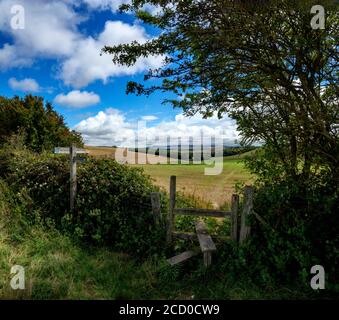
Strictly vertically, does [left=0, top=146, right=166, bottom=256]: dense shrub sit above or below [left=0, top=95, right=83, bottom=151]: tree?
below

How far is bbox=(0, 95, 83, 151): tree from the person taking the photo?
26.8 metres

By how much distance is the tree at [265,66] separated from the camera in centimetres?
504

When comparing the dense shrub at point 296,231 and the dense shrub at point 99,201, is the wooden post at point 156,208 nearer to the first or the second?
the dense shrub at point 99,201

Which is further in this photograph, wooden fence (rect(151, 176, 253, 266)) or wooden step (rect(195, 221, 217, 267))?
wooden fence (rect(151, 176, 253, 266))

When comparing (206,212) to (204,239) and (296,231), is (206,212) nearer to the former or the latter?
(204,239)

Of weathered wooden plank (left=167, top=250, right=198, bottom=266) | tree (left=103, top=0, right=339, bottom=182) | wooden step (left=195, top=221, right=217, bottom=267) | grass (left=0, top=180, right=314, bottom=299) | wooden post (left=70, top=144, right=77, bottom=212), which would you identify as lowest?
grass (left=0, top=180, right=314, bottom=299)

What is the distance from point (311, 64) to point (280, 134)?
139 centimetres

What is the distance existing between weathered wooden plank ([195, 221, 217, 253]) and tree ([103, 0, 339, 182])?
2045 millimetres

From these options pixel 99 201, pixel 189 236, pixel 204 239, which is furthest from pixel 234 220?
pixel 99 201

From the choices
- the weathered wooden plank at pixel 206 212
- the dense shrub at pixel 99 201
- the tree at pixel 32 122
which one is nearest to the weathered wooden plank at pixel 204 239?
the weathered wooden plank at pixel 206 212

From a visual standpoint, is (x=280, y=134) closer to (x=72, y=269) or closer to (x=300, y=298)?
(x=300, y=298)

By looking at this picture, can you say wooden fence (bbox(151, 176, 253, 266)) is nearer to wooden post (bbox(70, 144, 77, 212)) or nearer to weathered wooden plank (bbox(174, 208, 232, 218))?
weathered wooden plank (bbox(174, 208, 232, 218))

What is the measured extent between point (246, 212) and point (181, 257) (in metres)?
1.52

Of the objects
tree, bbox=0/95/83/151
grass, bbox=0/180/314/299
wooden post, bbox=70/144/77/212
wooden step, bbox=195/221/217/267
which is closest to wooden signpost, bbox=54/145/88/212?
wooden post, bbox=70/144/77/212
